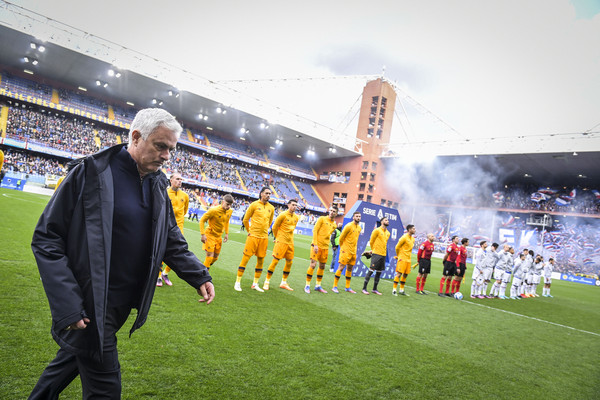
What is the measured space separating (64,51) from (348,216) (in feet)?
99.5

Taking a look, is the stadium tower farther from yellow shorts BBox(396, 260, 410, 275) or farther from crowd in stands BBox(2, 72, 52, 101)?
yellow shorts BBox(396, 260, 410, 275)

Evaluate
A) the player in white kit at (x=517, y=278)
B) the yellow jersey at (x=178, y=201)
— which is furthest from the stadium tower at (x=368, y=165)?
the yellow jersey at (x=178, y=201)

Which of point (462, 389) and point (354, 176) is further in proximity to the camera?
point (354, 176)

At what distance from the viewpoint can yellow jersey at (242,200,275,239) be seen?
7.27 metres

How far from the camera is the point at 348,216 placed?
11336mm

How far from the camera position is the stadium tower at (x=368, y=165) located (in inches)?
1913

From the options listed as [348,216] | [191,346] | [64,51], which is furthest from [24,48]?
[191,346]

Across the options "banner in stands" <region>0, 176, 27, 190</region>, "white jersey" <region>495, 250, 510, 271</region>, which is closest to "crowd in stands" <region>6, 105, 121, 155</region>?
"banner in stands" <region>0, 176, 27, 190</region>

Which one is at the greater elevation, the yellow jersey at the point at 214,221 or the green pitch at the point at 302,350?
the yellow jersey at the point at 214,221

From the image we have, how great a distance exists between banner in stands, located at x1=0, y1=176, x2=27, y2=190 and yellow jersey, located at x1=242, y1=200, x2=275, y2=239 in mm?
27695

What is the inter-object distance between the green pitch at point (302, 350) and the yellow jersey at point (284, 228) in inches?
48.1

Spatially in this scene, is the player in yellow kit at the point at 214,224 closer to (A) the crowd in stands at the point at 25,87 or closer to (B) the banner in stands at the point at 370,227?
(B) the banner in stands at the point at 370,227

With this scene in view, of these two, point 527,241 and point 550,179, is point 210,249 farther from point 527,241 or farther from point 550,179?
point 550,179

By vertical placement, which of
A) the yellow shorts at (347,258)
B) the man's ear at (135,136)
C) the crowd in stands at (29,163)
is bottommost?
the yellow shorts at (347,258)
